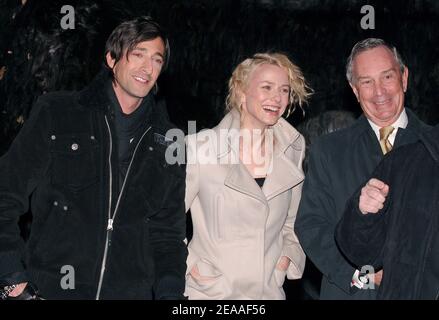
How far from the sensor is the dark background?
8625 millimetres

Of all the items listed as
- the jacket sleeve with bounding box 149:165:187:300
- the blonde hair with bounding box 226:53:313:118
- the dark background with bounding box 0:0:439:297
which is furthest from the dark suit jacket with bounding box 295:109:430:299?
the dark background with bounding box 0:0:439:297

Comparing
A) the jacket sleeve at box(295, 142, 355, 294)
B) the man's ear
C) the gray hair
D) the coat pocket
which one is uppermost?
the gray hair

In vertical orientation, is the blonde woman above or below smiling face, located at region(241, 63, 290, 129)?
below

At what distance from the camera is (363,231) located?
3.84m

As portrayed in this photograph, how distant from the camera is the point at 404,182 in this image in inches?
150

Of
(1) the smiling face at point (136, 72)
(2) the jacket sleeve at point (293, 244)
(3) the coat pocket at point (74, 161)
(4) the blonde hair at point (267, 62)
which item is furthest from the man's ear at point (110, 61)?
(2) the jacket sleeve at point (293, 244)

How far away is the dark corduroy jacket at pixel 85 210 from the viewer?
3.89 metres

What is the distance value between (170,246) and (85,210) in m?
0.50

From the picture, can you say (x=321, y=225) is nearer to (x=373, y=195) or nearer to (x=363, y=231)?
(x=363, y=231)

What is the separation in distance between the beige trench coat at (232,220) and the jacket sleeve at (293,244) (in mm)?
11

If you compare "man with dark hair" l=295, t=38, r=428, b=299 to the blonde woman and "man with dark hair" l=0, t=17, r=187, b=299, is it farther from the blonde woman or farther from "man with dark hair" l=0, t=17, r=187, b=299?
"man with dark hair" l=0, t=17, r=187, b=299

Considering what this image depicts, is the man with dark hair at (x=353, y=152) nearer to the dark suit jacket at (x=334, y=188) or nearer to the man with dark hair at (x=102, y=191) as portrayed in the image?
the dark suit jacket at (x=334, y=188)

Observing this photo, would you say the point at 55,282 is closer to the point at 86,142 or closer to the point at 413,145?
the point at 86,142

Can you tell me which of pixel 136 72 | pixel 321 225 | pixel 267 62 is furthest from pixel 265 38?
pixel 136 72
